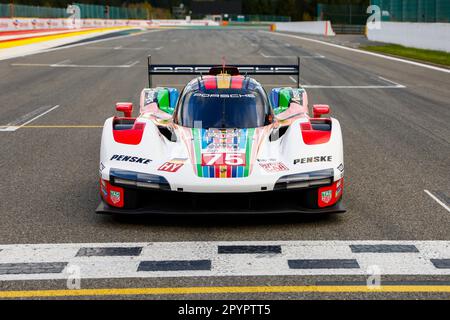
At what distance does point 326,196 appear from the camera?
21.4ft

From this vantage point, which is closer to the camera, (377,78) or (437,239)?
(437,239)

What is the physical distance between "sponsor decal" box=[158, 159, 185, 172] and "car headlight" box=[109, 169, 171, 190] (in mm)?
143

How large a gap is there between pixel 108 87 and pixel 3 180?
439 inches

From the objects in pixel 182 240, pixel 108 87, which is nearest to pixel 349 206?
pixel 182 240

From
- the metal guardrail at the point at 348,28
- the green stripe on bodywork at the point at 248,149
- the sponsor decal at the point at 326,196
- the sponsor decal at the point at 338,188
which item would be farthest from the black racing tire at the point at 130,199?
the metal guardrail at the point at 348,28

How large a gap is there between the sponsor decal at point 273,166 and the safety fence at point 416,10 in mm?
27519

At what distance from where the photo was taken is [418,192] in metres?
7.84

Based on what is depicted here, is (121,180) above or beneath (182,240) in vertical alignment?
above

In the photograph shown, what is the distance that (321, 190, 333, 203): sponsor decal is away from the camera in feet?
21.3

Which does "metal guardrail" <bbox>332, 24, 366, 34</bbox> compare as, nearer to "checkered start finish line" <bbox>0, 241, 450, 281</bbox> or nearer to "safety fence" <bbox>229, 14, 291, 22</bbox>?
"checkered start finish line" <bbox>0, 241, 450, 281</bbox>

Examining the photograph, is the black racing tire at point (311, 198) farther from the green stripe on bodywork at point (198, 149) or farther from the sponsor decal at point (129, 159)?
the sponsor decal at point (129, 159)
